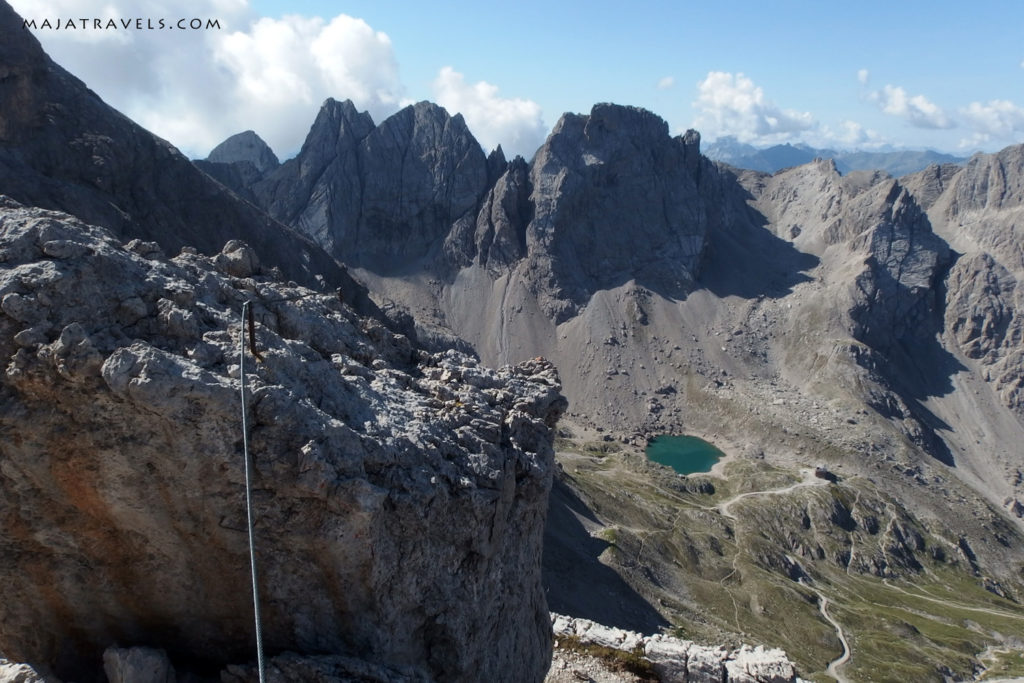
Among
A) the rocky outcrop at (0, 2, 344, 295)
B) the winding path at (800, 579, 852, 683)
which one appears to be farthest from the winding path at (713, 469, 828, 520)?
the rocky outcrop at (0, 2, 344, 295)

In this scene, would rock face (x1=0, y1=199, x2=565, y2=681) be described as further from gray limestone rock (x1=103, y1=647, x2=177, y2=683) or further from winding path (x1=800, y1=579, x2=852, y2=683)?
winding path (x1=800, y1=579, x2=852, y2=683)

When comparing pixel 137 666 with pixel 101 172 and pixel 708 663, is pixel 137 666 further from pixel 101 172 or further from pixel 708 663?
pixel 101 172

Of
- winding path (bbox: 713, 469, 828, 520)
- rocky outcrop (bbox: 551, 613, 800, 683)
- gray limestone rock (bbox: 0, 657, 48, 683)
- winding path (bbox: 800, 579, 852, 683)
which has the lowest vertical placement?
winding path (bbox: 800, 579, 852, 683)

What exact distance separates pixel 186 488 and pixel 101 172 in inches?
4222

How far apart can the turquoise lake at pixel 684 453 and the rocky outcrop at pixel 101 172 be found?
268 feet

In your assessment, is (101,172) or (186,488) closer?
(186,488)

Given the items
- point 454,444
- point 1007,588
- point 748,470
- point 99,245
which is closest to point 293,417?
point 454,444

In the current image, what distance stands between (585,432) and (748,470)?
39629 mm

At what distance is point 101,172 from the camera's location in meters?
105

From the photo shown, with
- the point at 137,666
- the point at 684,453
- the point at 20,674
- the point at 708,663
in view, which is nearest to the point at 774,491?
the point at 684,453

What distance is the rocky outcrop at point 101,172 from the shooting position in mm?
93375

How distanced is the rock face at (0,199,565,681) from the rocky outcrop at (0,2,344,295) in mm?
80891

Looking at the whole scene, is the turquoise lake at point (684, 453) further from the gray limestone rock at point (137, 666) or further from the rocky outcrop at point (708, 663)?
the gray limestone rock at point (137, 666)

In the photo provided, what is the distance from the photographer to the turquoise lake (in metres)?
162
